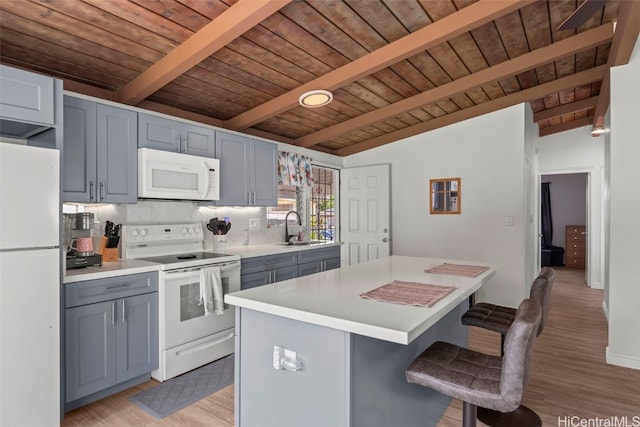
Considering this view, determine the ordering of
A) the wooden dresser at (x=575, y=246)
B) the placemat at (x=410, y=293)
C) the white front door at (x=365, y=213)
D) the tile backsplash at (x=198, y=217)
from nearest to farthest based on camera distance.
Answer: the placemat at (x=410, y=293) → the tile backsplash at (x=198, y=217) → the white front door at (x=365, y=213) → the wooden dresser at (x=575, y=246)

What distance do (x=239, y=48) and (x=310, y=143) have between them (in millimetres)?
2233

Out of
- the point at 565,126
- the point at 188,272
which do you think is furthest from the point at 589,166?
the point at 188,272

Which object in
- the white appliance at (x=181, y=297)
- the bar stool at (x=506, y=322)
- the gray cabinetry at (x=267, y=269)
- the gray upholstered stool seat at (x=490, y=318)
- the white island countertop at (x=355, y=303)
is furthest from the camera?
the gray cabinetry at (x=267, y=269)

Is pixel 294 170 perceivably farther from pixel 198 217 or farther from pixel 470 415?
pixel 470 415

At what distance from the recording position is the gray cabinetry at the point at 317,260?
4094 mm

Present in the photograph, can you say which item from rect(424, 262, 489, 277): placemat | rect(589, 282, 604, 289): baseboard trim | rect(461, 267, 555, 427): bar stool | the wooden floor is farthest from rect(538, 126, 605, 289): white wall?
rect(461, 267, 555, 427): bar stool

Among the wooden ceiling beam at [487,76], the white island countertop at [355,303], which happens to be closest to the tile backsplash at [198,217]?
the wooden ceiling beam at [487,76]

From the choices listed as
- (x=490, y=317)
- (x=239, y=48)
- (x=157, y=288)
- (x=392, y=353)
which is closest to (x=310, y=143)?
(x=239, y=48)

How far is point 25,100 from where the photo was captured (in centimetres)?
196

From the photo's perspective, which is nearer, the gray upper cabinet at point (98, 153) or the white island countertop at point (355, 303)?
the white island countertop at point (355, 303)

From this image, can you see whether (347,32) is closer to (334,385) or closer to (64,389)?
(334,385)

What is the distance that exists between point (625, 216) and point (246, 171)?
3.37 m

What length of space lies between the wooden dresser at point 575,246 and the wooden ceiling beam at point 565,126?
2805mm

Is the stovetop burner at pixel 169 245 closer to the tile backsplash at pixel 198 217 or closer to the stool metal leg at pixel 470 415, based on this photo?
the tile backsplash at pixel 198 217
